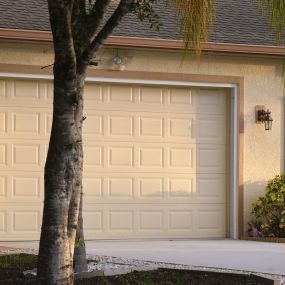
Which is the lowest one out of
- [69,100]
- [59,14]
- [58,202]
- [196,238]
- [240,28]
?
[196,238]

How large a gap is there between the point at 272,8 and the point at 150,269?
10.8 feet

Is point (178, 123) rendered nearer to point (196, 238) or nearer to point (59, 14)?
point (196, 238)

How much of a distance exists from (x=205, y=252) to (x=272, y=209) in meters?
2.69

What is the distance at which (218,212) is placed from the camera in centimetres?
1327

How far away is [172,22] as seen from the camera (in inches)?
525

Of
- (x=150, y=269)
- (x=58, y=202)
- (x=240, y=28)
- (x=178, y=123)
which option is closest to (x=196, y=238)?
(x=178, y=123)

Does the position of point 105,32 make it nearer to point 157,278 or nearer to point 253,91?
point 157,278

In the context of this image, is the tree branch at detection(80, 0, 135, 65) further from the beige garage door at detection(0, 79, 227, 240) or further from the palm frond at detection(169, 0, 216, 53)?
the beige garage door at detection(0, 79, 227, 240)

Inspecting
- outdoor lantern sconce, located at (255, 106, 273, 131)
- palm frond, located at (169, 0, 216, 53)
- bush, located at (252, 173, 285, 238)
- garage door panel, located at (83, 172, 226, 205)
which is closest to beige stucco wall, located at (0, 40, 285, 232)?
outdoor lantern sconce, located at (255, 106, 273, 131)

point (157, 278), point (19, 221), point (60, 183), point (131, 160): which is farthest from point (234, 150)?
point (60, 183)

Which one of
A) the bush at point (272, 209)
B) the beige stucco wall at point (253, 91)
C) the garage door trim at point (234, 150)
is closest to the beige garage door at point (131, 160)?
the garage door trim at point (234, 150)

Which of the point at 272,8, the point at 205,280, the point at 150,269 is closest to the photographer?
the point at 272,8

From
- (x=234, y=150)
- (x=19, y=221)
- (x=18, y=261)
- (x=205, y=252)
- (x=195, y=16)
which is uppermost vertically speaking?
(x=195, y=16)

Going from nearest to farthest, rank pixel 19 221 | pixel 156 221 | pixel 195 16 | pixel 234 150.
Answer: pixel 195 16, pixel 19 221, pixel 156 221, pixel 234 150
